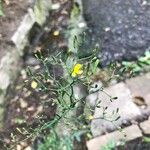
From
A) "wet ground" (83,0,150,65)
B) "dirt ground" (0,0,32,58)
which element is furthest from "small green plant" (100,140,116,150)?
"dirt ground" (0,0,32,58)

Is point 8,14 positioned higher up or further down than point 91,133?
higher up

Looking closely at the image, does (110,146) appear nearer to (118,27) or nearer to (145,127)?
(145,127)

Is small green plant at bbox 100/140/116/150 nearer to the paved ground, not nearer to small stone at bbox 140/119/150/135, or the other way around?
the paved ground

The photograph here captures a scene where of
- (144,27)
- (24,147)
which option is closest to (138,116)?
(24,147)

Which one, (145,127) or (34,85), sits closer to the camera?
(145,127)

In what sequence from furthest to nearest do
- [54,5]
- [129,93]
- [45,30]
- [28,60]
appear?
1. [54,5]
2. [45,30]
3. [28,60]
4. [129,93]

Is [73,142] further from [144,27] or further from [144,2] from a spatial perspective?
[144,2]

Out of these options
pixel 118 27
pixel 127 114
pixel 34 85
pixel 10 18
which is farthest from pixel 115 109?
pixel 10 18
